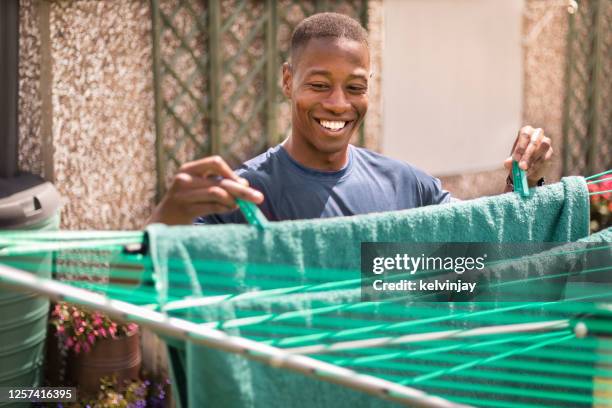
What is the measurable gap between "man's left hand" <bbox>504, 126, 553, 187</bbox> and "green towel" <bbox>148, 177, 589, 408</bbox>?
0.12 meters

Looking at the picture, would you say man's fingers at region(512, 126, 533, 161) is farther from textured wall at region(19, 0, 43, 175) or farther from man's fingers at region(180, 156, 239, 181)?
textured wall at region(19, 0, 43, 175)

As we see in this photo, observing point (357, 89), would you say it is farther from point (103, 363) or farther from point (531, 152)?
point (103, 363)

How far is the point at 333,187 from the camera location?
6.65 ft

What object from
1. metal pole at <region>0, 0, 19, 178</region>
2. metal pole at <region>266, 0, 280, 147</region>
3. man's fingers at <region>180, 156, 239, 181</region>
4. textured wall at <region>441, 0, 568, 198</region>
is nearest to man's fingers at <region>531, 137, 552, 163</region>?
man's fingers at <region>180, 156, 239, 181</region>

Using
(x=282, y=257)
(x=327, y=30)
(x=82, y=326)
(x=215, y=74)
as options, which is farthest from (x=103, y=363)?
(x=282, y=257)

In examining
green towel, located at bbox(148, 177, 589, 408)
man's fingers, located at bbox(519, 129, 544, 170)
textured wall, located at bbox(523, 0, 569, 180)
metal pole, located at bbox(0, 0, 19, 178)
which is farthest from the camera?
textured wall, located at bbox(523, 0, 569, 180)

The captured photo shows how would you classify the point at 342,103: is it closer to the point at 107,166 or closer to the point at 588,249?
the point at 588,249

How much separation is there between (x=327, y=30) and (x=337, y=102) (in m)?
0.21

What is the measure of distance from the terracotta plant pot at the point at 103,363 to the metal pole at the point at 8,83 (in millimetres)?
1001

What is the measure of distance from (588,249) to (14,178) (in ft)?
9.37

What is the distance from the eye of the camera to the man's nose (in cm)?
196

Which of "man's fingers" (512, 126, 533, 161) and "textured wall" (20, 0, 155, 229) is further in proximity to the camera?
"textured wall" (20, 0, 155, 229)

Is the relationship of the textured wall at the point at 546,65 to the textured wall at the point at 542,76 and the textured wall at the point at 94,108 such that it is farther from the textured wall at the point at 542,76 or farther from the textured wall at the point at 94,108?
the textured wall at the point at 94,108

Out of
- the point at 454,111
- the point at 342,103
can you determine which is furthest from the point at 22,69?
the point at 454,111
